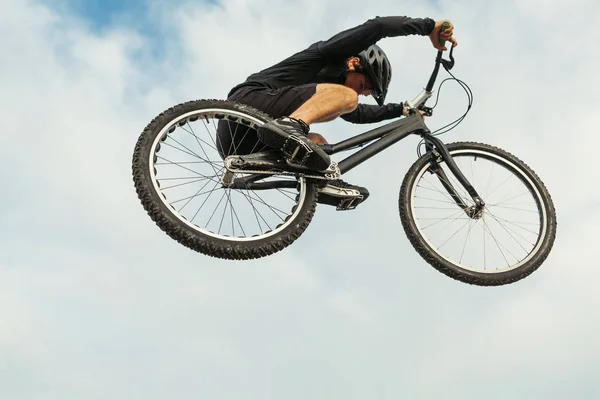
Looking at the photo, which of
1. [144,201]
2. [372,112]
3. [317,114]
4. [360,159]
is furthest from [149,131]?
[372,112]

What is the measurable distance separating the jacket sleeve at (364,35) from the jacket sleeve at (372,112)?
52.4 inches

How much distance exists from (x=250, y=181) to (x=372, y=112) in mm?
1914

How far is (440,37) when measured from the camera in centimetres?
695

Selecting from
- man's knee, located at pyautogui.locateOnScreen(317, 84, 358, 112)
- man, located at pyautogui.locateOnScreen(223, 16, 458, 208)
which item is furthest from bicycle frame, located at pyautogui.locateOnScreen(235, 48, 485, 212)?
man's knee, located at pyautogui.locateOnScreen(317, 84, 358, 112)

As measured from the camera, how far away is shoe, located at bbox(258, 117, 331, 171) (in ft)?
18.9

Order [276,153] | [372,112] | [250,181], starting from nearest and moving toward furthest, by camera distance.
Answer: [276,153] < [250,181] < [372,112]

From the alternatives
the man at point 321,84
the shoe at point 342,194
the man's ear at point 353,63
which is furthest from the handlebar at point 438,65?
the shoe at point 342,194

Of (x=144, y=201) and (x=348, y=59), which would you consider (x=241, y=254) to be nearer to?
(x=144, y=201)

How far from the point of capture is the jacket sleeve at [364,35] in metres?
6.36

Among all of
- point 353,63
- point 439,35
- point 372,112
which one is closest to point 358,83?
point 353,63

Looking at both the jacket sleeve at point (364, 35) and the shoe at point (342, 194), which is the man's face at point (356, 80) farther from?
the shoe at point (342, 194)

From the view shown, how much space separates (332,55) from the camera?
6.50 m

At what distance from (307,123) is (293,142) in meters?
0.38

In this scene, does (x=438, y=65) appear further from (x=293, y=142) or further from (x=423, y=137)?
(x=293, y=142)
